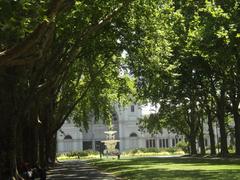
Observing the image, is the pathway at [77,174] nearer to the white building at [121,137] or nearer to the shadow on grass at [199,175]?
the shadow on grass at [199,175]

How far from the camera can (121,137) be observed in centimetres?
12325

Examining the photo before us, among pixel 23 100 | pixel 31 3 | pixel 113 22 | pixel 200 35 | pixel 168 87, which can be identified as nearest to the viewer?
pixel 31 3

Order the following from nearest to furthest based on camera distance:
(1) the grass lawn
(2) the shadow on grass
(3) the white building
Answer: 1. (2) the shadow on grass
2. (1) the grass lawn
3. (3) the white building

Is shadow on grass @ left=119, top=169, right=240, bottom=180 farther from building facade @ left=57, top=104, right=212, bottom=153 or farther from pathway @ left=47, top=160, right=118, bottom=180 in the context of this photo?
building facade @ left=57, top=104, right=212, bottom=153

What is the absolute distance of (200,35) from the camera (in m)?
29.8

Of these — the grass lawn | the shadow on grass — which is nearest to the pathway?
the grass lawn

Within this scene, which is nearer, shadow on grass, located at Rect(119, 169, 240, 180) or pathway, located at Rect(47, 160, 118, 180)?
shadow on grass, located at Rect(119, 169, 240, 180)

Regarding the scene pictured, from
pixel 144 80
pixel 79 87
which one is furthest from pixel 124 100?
pixel 144 80

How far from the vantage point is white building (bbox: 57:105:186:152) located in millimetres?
123062

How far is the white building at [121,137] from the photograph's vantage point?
4845 inches

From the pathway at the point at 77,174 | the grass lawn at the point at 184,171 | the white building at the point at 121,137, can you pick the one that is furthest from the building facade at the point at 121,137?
the grass lawn at the point at 184,171

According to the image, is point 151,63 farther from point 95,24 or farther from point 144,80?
point 95,24

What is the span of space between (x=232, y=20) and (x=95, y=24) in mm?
9612

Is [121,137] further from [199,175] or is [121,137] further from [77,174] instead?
[199,175]
